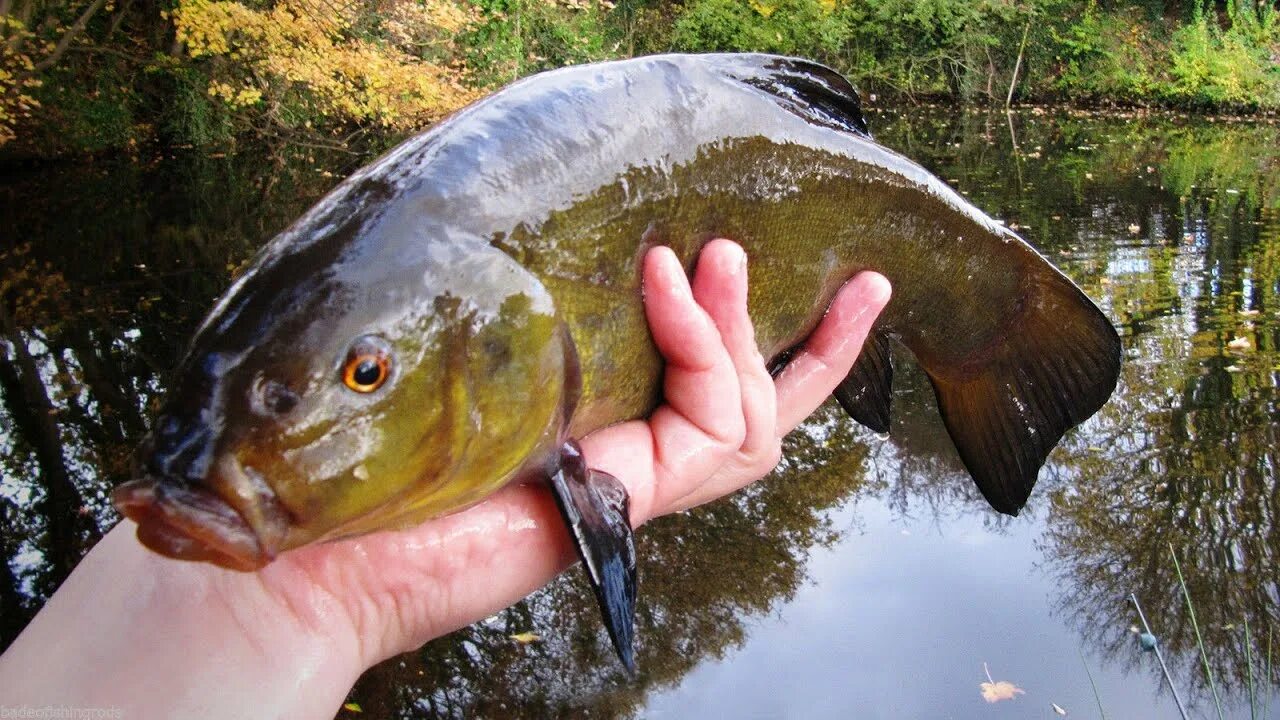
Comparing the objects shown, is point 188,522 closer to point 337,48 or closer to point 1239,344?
point 1239,344

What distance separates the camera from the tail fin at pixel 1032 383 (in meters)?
2.31

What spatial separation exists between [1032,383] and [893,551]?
6.00 feet

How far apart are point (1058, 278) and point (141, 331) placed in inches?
245

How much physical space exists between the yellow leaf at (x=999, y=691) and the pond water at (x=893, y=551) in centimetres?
2

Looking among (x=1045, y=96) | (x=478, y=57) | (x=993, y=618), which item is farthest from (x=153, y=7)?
(x=1045, y=96)

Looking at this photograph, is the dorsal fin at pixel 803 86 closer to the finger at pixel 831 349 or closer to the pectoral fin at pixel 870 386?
the finger at pixel 831 349

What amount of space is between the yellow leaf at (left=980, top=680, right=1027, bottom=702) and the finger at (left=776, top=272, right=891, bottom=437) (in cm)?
142

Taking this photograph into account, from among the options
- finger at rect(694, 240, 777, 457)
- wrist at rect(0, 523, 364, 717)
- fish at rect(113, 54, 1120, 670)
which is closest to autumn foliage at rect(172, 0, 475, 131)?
fish at rect(113, 54, 1120, 670)

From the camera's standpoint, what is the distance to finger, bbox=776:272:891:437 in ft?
7.11

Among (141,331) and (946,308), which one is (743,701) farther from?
(141,331)

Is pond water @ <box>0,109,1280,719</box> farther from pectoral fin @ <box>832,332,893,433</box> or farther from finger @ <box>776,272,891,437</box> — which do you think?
finger @ <box>776,272,891,437</box>

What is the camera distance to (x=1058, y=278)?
7.54ft

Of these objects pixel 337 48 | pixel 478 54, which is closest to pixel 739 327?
pixel 337 48

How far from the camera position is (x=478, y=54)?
16.5 meters
